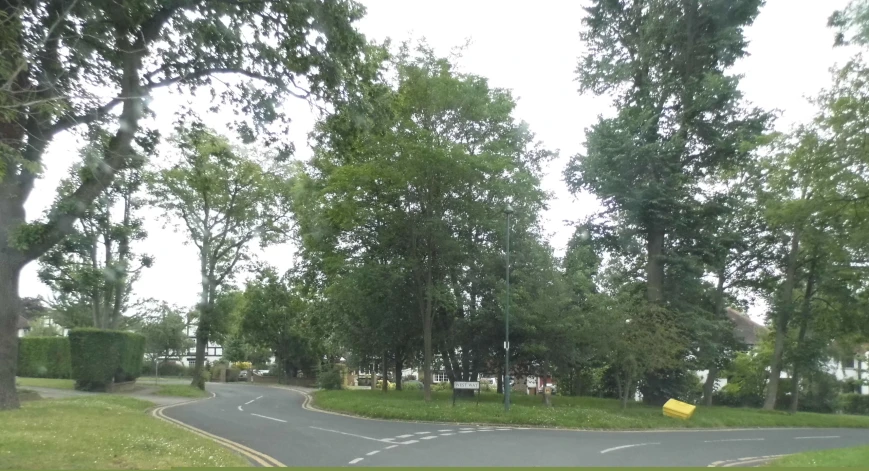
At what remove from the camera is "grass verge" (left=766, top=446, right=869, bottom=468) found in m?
11.7

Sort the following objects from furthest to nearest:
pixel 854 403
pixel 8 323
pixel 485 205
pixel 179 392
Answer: pixel 854 403 → pixel 179 392 → pixel 485 205 → pixel 8 323

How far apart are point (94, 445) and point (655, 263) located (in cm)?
2560

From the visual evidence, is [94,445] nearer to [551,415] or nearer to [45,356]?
[551,415]

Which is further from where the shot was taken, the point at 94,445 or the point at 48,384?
the point at 48,384

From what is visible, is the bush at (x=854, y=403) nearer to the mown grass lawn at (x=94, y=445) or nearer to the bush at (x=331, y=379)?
the bush at (x=331, y=379)

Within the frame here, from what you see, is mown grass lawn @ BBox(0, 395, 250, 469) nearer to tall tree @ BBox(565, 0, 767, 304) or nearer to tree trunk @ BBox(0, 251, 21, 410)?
tree trunk @ BBox(0, 251, 21, 410)

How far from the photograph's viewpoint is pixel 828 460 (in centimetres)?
1235

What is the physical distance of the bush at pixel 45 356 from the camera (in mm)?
41250

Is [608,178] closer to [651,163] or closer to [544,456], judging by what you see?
[651,163]

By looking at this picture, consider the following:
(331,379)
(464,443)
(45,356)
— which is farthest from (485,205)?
(45,356)

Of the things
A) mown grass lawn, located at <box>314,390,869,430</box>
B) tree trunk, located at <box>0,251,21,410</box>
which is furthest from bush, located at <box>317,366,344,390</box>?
tree trunk, located at <box>0,251,21,410</box>

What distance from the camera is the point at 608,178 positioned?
29.3 metres

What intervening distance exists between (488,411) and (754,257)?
2036cm

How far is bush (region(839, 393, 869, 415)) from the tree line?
16.0 ft
